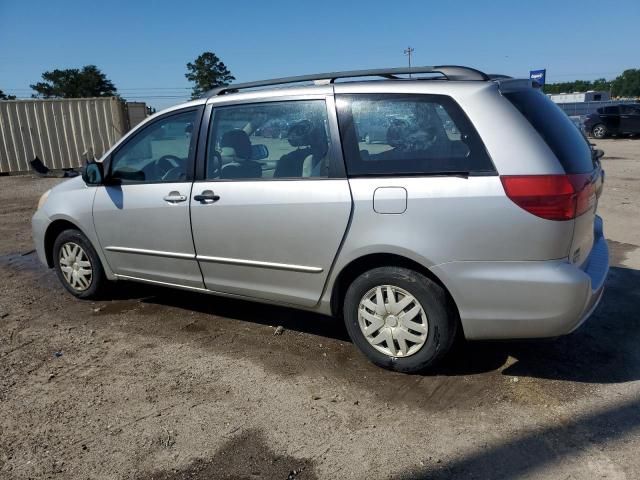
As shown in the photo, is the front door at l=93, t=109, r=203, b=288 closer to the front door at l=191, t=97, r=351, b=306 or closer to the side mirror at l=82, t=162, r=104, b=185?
the side mirror at l=82, t=162, r=104, b=185

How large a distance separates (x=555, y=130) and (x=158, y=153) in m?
3.02

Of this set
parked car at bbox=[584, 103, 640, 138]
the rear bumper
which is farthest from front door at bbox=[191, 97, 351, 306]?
parked car at bbox=[584, 103, 640, 138]

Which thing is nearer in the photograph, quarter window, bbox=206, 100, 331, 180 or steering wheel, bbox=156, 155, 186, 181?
quarter window, bbox=206, 100, 331, 180

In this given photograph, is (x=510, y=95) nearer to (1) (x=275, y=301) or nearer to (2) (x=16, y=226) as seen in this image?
(1) (x=275, y=301)

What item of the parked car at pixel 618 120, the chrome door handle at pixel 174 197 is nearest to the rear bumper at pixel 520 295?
the chrome door handle at pixel 174 197

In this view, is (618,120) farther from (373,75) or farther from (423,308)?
(423,308)

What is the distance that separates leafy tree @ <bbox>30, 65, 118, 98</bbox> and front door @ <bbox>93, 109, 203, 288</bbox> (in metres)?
65.8

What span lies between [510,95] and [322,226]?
1.38 meters

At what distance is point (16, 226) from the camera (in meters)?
8.96

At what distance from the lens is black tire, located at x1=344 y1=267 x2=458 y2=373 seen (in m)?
3.21

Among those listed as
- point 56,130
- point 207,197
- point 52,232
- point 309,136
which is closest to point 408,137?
point 309,136

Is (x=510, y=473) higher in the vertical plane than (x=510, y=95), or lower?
lower

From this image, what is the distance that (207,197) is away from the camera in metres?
3.91

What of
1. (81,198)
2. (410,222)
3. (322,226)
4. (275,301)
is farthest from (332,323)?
(81,198)
